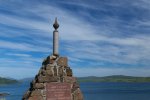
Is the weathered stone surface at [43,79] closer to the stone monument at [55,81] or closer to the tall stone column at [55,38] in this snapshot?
the stone monument at [55,81]

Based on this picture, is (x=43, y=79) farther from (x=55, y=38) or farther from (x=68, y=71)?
(x=55, y=38)

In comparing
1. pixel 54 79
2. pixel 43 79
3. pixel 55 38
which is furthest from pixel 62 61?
pixel 43 79

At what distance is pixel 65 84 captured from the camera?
12375mm

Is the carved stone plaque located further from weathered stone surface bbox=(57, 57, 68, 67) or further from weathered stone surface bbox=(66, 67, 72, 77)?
weathered stone surface bbox=(57, 57, 68, 67)

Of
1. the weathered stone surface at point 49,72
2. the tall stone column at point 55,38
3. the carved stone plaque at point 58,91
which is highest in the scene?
the tall stone column at point 55,38

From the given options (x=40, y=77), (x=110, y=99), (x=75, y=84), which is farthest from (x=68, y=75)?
(x=110, y=99)

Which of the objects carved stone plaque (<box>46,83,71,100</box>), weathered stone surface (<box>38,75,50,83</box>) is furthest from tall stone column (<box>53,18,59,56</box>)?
carved stone plaque (<box>46,83,71,100</box>)

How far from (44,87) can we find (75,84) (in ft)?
4.55

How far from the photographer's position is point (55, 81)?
12.3m

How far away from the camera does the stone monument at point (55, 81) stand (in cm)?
1199

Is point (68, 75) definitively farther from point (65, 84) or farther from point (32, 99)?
point (32, 99)

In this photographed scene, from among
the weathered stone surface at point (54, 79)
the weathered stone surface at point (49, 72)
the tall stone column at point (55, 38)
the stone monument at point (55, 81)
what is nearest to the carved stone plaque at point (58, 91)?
the stone monument at point (55, 81)

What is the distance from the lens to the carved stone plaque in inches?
473

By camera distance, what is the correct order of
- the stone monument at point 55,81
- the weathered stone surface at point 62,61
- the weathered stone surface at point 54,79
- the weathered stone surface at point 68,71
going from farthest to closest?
1. the weathered stone surface at point 68,71
2. the weathered stone surface at point 62,61
3. the weathered stone surface at point 54,79
4. the stone monument at point 55,81
